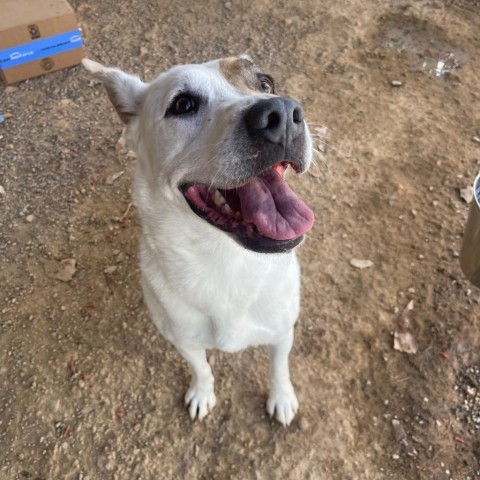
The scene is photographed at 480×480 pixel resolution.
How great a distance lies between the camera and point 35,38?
452 cm

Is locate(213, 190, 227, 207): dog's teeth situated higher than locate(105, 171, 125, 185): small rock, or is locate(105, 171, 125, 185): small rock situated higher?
locate(213, 190, 227, 207): dog's teeth

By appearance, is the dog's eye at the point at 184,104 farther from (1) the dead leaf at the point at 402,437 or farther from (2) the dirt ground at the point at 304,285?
(1) the dead leaf at the point at 402,437

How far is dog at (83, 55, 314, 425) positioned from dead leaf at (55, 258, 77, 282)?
1279mm

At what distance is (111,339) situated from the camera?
3.23 metres

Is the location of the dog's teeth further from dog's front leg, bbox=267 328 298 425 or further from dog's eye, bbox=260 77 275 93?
dog's front leg, bbox=267 328 298 425

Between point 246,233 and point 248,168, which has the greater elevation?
point 248,168

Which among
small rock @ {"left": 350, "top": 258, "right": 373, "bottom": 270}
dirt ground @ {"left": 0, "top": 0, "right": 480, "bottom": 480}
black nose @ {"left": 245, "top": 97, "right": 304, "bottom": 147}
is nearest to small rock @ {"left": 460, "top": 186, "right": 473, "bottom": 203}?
dirt ground @ {"left": 0, "top": 0, "right": 480, "bottom": 480}

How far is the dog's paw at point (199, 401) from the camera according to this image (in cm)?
288

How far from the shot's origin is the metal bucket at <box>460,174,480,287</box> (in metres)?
2.87

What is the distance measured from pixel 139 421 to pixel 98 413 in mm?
251

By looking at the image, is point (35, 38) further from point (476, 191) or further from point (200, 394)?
point (476, 191)

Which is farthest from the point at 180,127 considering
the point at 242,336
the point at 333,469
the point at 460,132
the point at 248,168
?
the point at 460,132

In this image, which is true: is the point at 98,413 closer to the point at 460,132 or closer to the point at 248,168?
the point at 248,168

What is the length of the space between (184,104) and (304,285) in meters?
1.75
